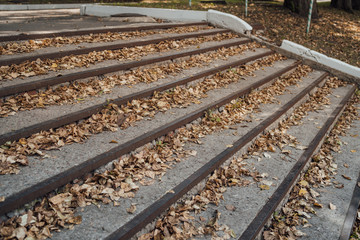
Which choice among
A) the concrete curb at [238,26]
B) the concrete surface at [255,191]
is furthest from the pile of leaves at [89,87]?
the concrete curb at [238,26]

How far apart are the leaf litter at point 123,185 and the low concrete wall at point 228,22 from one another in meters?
5.58

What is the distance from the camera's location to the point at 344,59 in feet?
35.3

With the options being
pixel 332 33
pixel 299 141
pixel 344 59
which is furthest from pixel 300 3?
pixel 299 141

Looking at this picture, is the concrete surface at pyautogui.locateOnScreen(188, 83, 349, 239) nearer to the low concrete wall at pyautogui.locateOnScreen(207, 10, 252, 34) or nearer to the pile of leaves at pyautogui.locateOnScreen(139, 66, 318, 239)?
the pile of leaves at pyautogui.locateOnScreen(139, 66, 318, 239)

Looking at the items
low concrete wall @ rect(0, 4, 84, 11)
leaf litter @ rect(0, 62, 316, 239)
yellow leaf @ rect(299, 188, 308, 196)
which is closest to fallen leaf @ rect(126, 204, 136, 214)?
leaf litter @ rect(0, 62, 316, 239)

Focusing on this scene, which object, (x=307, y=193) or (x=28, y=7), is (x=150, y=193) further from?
(x=28, y=7)

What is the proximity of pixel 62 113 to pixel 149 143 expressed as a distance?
3.87 feet

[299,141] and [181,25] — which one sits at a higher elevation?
[181,25]

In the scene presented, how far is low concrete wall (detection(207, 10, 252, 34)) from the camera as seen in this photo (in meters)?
9.74

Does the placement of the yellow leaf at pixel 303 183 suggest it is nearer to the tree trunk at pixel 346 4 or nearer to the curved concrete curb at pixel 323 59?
the curved concrete curb at pixel 323 59

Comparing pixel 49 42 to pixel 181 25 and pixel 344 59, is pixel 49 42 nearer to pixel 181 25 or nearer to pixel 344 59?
pixel 181 25

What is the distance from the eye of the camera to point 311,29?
12820 millimetres

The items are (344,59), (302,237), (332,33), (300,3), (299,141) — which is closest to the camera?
(302,237)

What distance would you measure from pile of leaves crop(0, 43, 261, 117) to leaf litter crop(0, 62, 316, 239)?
1381 mm
